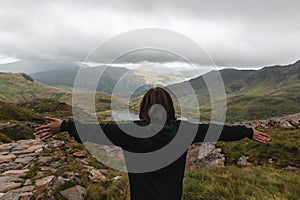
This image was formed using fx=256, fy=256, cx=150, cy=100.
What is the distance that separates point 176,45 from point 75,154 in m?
8.72

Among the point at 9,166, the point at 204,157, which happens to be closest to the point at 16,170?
the point at 9,166

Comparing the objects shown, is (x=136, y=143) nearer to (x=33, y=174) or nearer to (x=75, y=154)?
(x=33, y=174)

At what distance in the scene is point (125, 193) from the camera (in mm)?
6113

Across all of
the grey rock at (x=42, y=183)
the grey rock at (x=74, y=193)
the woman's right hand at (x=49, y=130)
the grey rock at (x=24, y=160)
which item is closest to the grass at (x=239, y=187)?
the grey rock at (x=74, y=193)

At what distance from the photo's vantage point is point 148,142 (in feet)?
10.8

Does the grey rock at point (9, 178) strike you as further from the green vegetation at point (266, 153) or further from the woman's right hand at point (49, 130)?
the green vegetation at point (266, 153)

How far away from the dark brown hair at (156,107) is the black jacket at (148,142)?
0.16 m

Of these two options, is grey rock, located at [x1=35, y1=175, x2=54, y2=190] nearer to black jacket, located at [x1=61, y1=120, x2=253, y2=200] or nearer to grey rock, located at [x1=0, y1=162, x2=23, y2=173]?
grey rock, located at [x1=0, y1=162, x2=23, y2=173]

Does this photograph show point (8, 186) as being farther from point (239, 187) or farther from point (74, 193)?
point (239, 187)

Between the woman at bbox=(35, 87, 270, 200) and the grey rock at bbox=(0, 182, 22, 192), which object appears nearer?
the woman at bbox=(35, 87, 270, 200)

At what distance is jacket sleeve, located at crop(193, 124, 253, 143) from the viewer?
369 cm

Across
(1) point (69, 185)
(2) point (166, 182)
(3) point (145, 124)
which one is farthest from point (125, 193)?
(3) point (145, 124)

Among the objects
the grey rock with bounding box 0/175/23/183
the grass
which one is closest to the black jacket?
the grass

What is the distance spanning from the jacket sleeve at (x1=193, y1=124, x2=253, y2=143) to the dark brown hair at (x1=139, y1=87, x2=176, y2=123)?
455 millimetres
